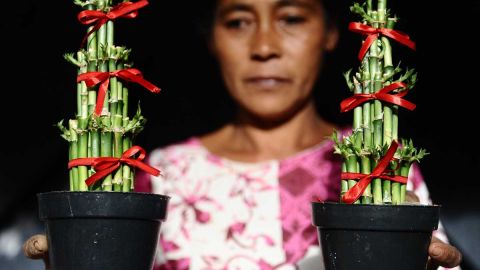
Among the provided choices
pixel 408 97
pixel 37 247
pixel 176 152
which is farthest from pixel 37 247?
pixel 408 97

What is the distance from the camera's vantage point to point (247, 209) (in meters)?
1.73

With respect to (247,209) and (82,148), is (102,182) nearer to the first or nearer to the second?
(82,148)

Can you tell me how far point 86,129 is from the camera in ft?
3.69

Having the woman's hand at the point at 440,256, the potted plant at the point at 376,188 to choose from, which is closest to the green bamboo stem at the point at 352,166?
the potted plant at the point at 376,188

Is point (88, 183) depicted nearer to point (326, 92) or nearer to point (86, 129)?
point (86, 129)

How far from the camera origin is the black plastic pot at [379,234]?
1.05 meters

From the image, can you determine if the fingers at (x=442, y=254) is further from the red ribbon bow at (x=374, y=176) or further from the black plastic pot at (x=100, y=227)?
the black plastic pot at (x=100, y=227)

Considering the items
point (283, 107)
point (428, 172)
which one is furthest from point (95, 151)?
point (428, 172)

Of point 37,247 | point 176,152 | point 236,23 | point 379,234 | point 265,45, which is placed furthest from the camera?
point 176,152

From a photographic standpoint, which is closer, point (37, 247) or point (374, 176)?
point (374, 176)

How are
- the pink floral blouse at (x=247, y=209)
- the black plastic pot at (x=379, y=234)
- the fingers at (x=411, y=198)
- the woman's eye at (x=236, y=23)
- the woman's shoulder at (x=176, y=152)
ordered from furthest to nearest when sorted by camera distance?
the woman's shoulder at (x=176, y=152), the woman's eye at (x=236, y=23), the pink floral blouse at (x=247, y=209), the fingers at (x=411, y=198), the black plastic pot at (x=379, y=234)

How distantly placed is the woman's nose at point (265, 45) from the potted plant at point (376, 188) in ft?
1.85

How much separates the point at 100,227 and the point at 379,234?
381 millimetres

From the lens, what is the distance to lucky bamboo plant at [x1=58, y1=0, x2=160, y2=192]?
3.67 ft
